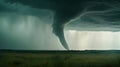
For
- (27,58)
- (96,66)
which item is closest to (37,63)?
(27,58)

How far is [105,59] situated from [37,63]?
872 centimetres

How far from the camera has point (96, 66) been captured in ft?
84.4

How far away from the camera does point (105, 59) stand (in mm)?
29859

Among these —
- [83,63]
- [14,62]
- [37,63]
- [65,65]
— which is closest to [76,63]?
[83,63]

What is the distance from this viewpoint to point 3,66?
24.1 metres

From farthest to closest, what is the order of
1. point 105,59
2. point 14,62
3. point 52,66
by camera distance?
point 105,59, point 14,62, point 52,66

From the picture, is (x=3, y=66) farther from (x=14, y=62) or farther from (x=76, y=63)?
(x=76, y=63)

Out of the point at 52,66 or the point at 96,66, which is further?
the point at 96,66

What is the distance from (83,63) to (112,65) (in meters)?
3.00

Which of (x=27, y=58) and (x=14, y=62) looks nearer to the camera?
(x=14, y=62)

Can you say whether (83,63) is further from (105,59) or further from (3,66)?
(3,66)

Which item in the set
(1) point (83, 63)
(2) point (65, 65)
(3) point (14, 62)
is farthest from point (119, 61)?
(3) point (14, 62)

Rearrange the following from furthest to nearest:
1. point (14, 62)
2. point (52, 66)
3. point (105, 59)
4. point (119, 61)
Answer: point (105, 59) → point (119, 61) → point (14, 62) → point (52, 66)

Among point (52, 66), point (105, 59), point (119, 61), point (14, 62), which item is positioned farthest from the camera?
point (105, 59)
